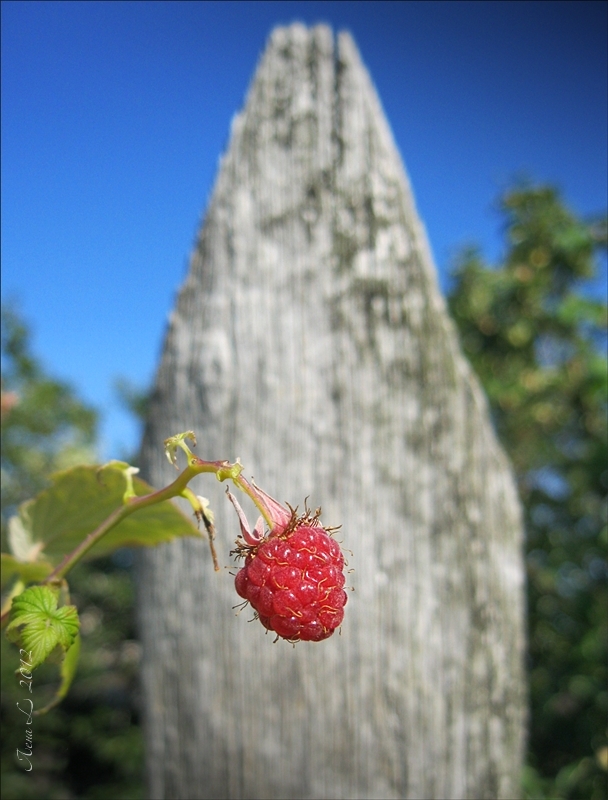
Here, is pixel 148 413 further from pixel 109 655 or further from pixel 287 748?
pixel 109 655

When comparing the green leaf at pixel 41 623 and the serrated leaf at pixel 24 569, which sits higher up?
the serrated leaf at pixel 24 569

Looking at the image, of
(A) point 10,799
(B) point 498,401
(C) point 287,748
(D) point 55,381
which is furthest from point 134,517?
(D) point 55,381

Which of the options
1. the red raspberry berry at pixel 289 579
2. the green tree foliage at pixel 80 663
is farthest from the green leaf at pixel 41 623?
the green tree foliage at pixel 80 663

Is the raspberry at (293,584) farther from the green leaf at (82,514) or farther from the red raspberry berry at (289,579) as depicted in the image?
the green leaf at (82,514)

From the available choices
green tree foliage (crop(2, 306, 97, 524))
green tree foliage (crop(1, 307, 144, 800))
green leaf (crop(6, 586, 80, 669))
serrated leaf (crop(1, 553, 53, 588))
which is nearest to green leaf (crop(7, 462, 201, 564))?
serrated leaf (crop(1, 553, 53, 588))

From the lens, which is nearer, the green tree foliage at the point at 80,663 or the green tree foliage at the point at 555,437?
the green tree foliage at the point at 555,437

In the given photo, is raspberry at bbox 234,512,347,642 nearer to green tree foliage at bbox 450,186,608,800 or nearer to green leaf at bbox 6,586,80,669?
green leaf at bbox 6,586,80,669
